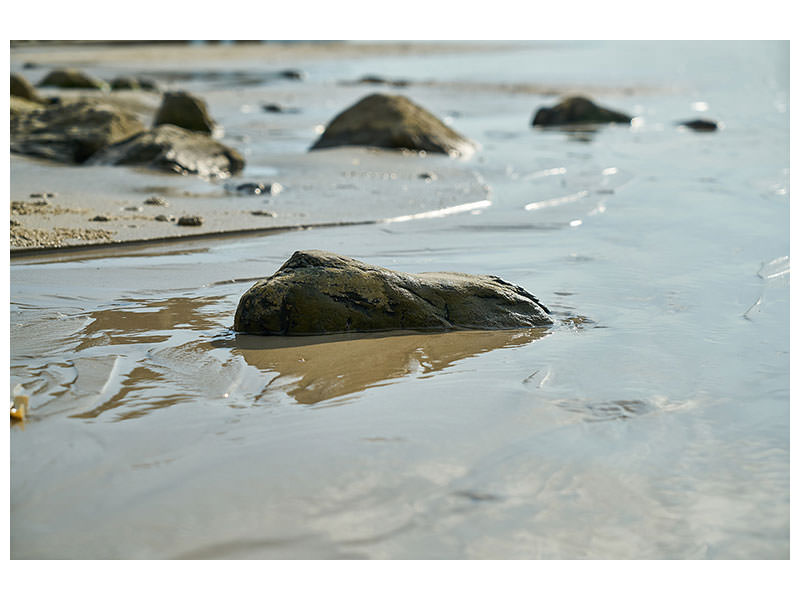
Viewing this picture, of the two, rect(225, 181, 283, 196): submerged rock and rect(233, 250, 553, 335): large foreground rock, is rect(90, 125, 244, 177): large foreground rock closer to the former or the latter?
rect(225, 181, 283, 196): submerged rock

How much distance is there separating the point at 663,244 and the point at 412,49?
4236cm

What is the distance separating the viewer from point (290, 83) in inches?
973

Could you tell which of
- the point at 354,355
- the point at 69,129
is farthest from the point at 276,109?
the point at 354,355

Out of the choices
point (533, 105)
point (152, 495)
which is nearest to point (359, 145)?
point (152, 495)

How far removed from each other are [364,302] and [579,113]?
1175 cm

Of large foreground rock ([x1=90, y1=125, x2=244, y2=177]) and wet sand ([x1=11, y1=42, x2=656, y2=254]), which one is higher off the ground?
large foreground rock ([x1=90, y1=125, x2=244, y2=177])

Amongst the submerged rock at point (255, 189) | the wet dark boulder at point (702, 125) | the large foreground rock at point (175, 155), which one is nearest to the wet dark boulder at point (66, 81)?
the large foreground rock at point (175, 155)

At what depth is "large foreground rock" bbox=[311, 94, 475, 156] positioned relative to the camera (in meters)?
10.2

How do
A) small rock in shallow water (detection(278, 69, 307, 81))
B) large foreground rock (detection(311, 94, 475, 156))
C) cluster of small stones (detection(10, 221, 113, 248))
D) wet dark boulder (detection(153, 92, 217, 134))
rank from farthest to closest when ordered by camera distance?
small rock in shallow water (detection(278, 69, 307, 81)) → wet dark boulder (detection(153, 92, 217, 134)) → large foreground rock (detection(311, 94, 475, 156)) → cluster of small stones (detection(10, 221, 113, 248))

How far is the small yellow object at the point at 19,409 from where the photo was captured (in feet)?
10.3

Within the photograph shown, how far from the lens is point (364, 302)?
4.22m

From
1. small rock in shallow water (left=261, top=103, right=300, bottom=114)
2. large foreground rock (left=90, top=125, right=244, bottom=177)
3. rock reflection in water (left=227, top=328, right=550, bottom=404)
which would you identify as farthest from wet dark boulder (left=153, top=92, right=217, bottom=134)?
rock reflection in water (left=227, top=328, right=550, bottom=404)

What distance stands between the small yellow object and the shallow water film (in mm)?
47

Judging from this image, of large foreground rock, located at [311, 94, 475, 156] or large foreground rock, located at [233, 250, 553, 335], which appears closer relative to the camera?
large foreground rock, located at [233, 250, 553, 335]
